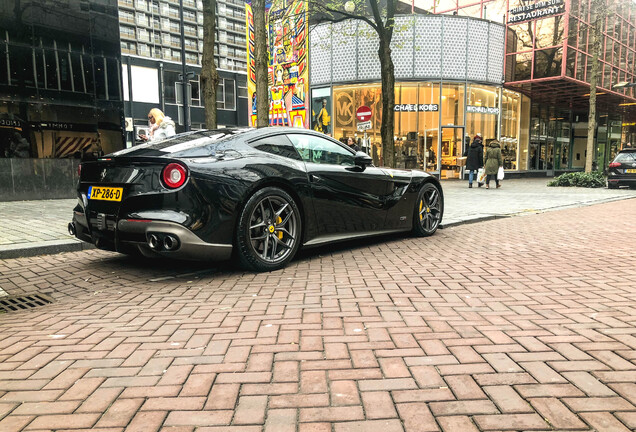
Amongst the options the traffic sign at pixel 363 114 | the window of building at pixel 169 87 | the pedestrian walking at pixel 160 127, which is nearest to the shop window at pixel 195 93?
the window of building at pixel 169 87

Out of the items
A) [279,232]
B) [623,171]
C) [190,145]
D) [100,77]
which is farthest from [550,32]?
[190,145]

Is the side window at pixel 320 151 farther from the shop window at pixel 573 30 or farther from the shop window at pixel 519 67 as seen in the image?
the shop window at pixel 573 30

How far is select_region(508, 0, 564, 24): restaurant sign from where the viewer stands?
20.8m

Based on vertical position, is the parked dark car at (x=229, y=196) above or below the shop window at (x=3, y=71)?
below

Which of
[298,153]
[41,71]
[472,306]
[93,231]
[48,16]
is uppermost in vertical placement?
[48,16]

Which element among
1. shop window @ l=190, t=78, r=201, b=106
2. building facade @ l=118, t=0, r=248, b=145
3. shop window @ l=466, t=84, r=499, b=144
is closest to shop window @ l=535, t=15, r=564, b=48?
shop window @ l=466, t=84, r=499, b=144

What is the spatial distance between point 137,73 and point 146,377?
46183mm

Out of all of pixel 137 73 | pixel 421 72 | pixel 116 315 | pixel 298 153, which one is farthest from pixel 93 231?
pixel 137 73

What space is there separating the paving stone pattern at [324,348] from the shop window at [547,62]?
19967 mm

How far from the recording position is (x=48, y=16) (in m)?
11.0

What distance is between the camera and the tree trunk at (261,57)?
879 centimetres

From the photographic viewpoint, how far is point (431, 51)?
21031 millimetres

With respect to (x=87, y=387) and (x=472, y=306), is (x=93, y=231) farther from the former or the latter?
(x=472, y=306)

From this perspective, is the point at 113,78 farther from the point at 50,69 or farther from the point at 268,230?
the point at 268,230
